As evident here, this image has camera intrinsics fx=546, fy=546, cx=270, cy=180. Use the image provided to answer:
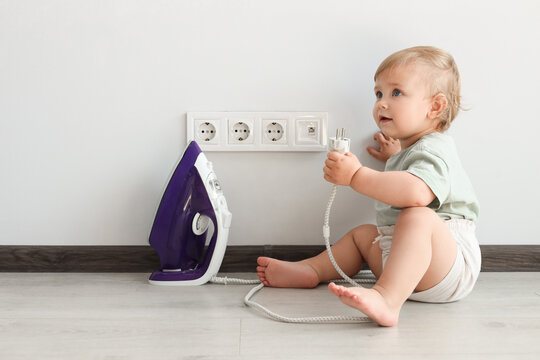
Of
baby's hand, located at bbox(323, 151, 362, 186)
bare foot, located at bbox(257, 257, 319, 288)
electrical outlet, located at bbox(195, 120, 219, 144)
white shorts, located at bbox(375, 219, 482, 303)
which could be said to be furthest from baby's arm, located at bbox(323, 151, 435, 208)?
electrical outlet, located at bbox(195, 120, 219, 144)

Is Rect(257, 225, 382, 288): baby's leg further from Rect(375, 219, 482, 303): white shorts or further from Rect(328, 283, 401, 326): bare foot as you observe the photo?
Rect(328, 283, 401, 326): bare foot

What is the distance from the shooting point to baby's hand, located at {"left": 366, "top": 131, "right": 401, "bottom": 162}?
4.40ft

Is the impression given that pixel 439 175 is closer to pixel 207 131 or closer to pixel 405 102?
pixel 405 102

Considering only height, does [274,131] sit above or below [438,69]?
below

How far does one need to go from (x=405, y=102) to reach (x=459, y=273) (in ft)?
1.23

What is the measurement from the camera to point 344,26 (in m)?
1.35

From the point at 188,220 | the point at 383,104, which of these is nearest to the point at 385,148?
the point at 383,104

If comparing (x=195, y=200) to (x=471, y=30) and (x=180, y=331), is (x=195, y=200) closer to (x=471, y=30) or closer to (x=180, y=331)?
(x=180, y=331)

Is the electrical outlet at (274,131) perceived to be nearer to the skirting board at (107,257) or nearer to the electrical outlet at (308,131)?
the electrical outlet at (308,131)

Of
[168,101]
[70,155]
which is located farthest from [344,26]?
[70,155]

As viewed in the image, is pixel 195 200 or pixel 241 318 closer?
pixel 241 318

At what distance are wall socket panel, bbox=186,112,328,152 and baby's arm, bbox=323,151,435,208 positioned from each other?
10.2 inches

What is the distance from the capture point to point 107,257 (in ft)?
4.49

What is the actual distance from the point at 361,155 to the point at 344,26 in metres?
0.32
